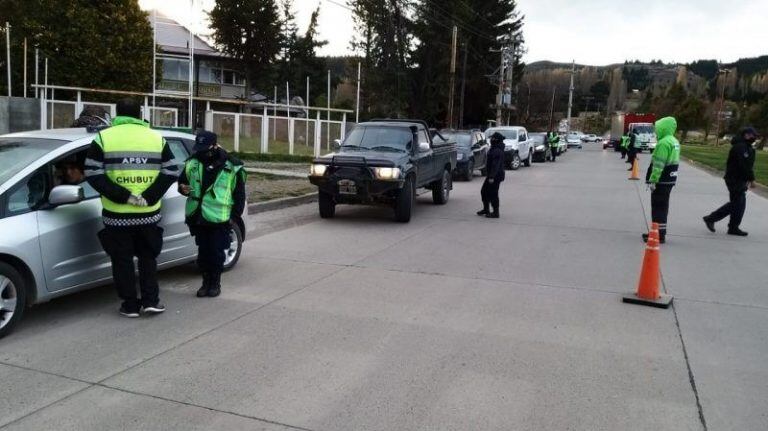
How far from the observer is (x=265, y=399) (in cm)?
408

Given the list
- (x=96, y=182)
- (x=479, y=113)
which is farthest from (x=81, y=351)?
(x=479, y=113)

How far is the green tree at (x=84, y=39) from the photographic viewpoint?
1262 inches

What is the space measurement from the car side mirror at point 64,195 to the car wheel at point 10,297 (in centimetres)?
62

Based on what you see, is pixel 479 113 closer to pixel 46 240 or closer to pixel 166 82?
pixel 166 82

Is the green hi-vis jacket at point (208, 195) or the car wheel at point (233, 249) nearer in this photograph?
the green hi-vis jacket at point (208, 195)

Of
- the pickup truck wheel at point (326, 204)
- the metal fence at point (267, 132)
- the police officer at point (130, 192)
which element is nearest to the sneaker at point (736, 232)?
the pickup truck wheel at point (326, 204)

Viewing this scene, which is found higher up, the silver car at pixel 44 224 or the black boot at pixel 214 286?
Answer: the silver car at pixel 44 224

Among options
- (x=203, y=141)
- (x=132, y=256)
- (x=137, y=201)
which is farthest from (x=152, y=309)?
(x=203, y=141)

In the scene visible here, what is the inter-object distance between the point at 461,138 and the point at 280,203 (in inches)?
392

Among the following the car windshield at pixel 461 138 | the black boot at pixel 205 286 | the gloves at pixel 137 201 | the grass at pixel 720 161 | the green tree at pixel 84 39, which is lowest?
the black boot at pixel 205 286

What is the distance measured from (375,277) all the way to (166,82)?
47949 mm

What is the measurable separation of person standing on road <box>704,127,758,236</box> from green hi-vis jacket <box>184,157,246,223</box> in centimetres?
889

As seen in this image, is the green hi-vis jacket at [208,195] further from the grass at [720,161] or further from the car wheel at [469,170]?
the grass at [720,161]

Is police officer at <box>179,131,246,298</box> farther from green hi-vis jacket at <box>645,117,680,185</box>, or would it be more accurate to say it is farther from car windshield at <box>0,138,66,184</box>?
green hi-vis jacket at <box>645,117,680,185</box>
